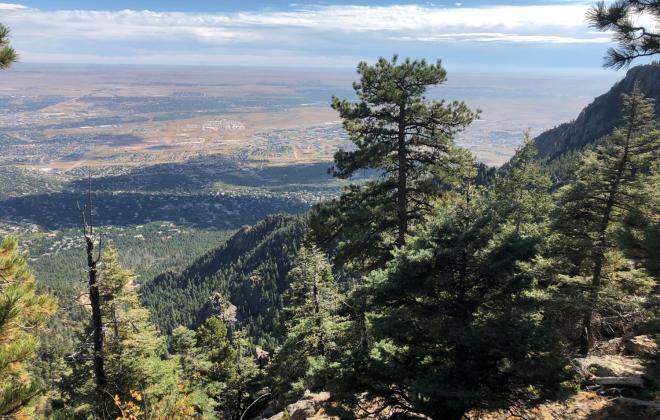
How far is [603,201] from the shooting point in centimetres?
1700

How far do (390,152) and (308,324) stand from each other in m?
11.1

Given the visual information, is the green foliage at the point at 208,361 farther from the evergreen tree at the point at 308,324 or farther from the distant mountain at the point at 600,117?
the distant mountain at the point at 600,117

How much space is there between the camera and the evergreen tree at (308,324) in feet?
77.9

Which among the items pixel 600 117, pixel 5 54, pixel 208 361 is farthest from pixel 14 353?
pixel 600 117

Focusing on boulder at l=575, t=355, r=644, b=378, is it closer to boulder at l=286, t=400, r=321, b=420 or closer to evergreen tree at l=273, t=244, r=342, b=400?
boulder at l=286, t=400, r=321, b=420

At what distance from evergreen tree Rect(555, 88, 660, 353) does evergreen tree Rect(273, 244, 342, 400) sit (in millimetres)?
11434

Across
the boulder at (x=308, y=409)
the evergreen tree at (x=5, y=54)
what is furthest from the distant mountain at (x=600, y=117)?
the evergreen tree at (x=5, y=54)

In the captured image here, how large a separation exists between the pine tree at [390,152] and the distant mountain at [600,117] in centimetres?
12268

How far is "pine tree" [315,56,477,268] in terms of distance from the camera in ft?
60.6

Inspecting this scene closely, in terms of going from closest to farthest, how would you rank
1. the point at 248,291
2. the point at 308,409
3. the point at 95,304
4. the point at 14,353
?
the point at 14,353
the point at 95,304
the point at 308,409
the point at 248,291

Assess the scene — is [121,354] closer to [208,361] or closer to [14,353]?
[14,353]

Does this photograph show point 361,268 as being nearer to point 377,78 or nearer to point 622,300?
point 377,78

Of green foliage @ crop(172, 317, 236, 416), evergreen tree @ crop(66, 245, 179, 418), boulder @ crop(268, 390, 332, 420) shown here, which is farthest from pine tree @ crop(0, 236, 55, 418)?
green foliage @ crop(172, 317, 236, 416)

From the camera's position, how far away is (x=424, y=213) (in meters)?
19.1
